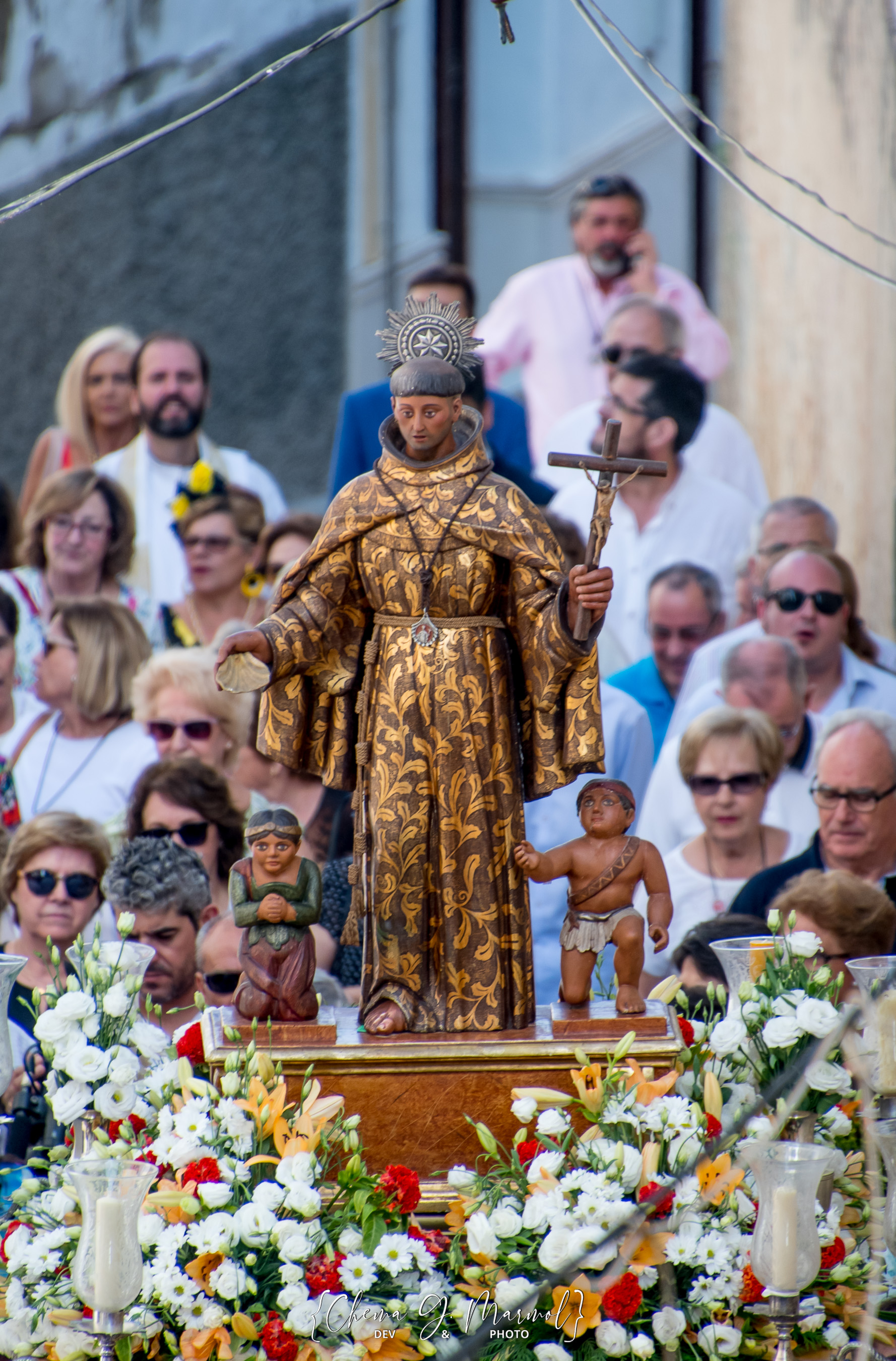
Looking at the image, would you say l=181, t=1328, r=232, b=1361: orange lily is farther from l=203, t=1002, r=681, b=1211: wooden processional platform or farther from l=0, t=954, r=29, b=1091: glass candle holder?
l=0, t=954, r=29, b=1091: glass candle holder

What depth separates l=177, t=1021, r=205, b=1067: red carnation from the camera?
14.1 ft

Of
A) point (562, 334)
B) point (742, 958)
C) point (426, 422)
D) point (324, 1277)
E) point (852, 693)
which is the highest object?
point (562, 334)

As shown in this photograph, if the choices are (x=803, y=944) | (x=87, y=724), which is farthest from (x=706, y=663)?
(x=803, y=944)

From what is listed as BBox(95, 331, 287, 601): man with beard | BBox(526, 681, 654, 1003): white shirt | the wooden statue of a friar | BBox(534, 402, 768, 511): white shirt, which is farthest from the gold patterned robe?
BBox(534, 402, 768, 511): white shirt

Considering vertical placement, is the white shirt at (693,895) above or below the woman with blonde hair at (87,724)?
below

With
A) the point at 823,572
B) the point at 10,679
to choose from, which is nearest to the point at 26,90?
the point at 10,679

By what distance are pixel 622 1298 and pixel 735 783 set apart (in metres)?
2.75

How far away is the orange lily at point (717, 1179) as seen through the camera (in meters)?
3.95

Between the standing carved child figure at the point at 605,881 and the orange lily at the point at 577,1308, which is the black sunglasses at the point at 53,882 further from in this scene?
the orange lily at the point at 577,1308

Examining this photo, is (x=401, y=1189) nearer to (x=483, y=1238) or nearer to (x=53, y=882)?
(x=483, y=1238)

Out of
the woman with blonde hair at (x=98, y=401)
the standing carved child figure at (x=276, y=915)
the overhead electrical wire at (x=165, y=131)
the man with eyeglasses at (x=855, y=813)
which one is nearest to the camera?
the standing carved child figure at (x=276, y=915)

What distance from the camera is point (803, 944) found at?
4336mm

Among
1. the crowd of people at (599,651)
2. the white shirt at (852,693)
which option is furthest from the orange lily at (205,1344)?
the white shirt at (852,693)

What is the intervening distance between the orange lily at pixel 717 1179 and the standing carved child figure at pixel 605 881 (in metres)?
0.40
